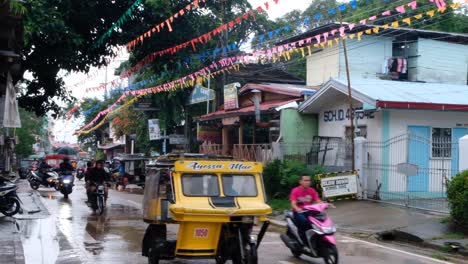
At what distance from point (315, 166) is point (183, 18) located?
731 centimetres

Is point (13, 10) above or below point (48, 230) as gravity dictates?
above

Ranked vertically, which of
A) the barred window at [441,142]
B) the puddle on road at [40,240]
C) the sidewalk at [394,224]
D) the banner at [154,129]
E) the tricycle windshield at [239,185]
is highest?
the banner at [154,129]

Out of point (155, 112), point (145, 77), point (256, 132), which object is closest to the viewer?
point (256, 132)

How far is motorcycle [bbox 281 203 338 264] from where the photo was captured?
8508 millimetres

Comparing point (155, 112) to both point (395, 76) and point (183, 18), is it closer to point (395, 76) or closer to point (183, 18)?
point (395, 76)

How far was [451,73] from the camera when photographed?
27.8 m

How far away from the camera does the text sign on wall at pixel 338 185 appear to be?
16641 millimetres

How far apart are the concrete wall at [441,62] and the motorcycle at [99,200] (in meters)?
17.5

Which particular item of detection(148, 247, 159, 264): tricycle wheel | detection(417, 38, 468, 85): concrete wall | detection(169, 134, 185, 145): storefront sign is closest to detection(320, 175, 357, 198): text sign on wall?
detection(148, 247, 159, 264): tricycle wheel

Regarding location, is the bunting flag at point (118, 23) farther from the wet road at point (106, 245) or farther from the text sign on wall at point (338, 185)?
Answer: the text sign on wall at point (338, 185)

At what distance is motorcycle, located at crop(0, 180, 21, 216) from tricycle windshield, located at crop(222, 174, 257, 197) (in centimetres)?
801

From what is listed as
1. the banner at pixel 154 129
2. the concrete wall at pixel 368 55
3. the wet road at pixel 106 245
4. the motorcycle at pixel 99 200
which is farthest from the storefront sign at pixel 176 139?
the wet road at pixel 106 245

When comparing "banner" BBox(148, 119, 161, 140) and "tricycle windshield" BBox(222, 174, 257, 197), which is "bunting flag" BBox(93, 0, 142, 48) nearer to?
"tricycle windshield" BBox(222, 174, 257, 197)

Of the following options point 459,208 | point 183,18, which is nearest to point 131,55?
point 183,18
